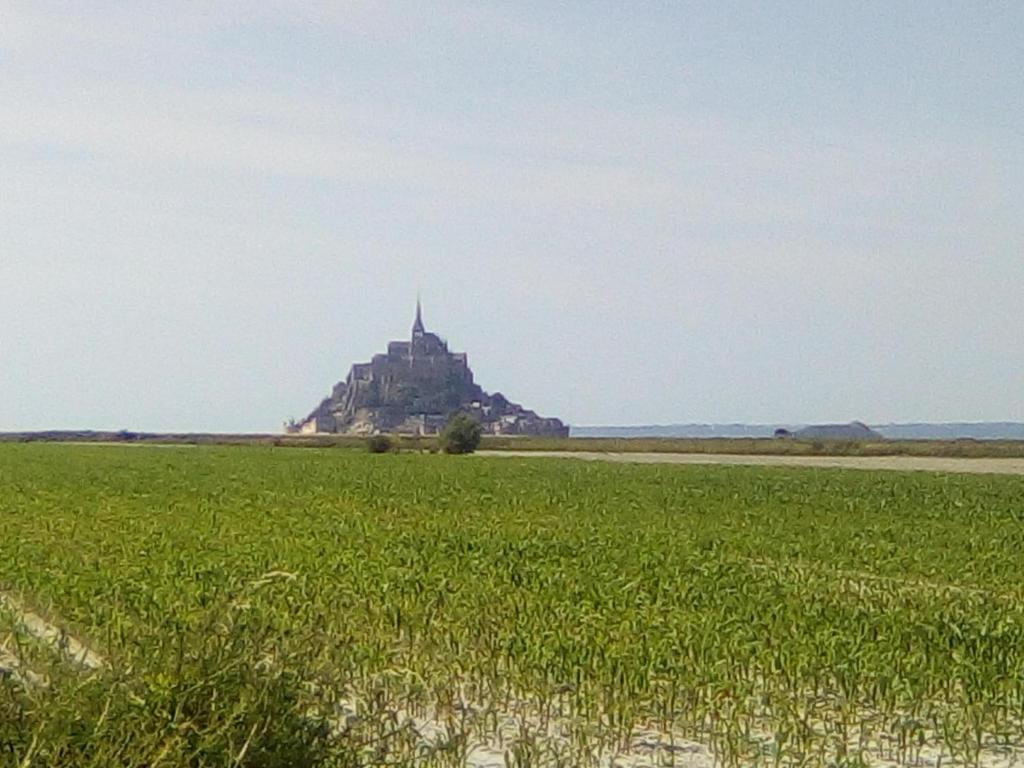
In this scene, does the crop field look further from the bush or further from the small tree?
the bush

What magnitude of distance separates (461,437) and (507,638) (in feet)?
264

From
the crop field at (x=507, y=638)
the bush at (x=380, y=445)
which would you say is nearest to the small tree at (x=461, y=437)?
the bush at (x=380, y=445)

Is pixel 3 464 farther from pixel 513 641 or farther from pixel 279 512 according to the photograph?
pixel 513 641

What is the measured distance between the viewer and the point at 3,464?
189 feet

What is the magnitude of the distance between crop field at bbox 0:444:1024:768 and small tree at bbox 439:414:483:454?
6235 cm

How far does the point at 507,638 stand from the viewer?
11.8 meters

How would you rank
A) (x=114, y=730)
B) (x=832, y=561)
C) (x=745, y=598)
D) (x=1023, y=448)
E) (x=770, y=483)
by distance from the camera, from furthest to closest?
(x=1023, y=448) < (x=770, y=483) < (x=832, y=561) < (x=745, y=598) < (x=114, y=730)

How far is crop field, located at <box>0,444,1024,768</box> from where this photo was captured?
560 cm

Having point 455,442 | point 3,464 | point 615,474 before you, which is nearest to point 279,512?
point 615,474

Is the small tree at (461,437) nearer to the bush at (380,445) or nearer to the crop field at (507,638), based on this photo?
the bush at (380,445)

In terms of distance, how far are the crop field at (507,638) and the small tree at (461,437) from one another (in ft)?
205

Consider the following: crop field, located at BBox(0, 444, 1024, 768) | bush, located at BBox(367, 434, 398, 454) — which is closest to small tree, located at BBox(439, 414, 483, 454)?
bush, located at BBox(367, 434, 398, 454)

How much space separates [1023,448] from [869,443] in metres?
10.5

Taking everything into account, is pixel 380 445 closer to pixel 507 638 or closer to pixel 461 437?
pixel 461 437
